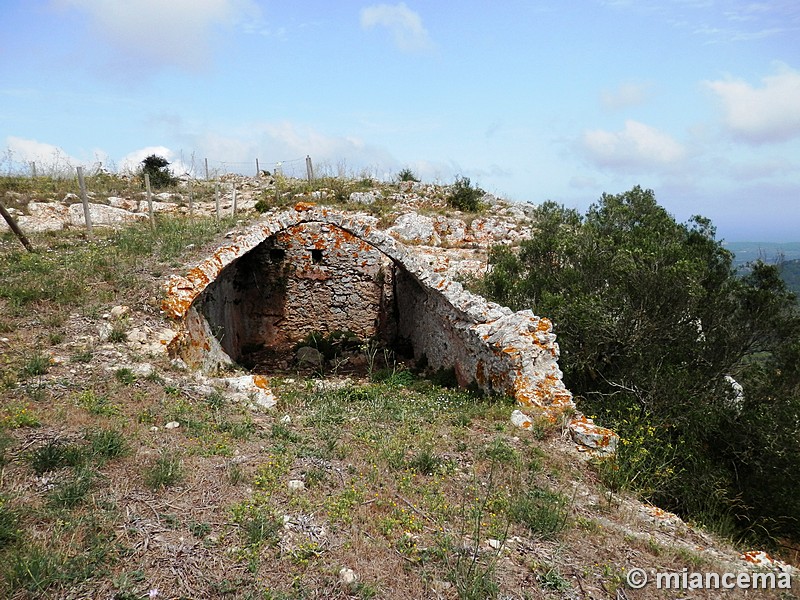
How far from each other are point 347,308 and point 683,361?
778 centimetres

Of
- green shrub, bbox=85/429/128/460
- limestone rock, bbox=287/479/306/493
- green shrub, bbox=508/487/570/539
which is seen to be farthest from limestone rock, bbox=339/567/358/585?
green shrub, bbox=85/429/128/460

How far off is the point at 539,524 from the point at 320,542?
5.48 ft

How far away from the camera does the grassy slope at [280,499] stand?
3.04m

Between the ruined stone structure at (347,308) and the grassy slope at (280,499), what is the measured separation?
3.03ft

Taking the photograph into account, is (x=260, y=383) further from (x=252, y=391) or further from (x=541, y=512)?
(x=541, y=512)

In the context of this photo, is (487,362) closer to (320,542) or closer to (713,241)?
(320,542)

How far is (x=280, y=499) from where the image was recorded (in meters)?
3.81

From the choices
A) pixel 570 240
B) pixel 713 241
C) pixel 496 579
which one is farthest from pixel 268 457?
pixel 713 241

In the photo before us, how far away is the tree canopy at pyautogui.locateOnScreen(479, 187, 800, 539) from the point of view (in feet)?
17.9

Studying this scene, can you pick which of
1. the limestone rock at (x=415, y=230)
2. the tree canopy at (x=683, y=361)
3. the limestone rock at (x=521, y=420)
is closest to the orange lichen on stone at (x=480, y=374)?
the tree canopy at (x=683, y=361)

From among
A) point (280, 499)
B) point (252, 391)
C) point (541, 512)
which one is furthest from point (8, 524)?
point (541, 512)

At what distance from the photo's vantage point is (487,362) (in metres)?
7.19

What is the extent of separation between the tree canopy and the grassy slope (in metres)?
1.26

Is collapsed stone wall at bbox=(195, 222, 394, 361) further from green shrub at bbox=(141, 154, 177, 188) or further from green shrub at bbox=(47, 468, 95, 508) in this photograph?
green shrub at bbox=(141, 154, 177, 188)
